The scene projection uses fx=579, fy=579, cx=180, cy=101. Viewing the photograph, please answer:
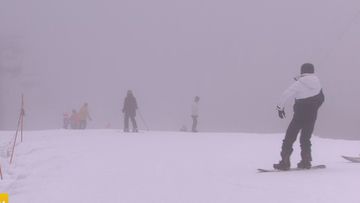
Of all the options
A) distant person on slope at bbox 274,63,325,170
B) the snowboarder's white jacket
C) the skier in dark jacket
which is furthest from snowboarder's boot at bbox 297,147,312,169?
the skier in dark jacket

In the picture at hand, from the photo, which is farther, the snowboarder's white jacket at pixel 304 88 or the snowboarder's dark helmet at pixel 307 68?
the snowboarder's dark helmet at pixel 307 68

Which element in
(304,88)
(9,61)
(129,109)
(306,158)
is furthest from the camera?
(9,61)

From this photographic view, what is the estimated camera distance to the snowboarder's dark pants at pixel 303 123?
8945 mm

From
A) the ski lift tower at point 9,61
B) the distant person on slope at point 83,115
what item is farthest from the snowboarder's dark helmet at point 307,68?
the ski lift tower at point 9,61

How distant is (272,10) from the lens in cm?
12425

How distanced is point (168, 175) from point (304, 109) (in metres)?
2.35

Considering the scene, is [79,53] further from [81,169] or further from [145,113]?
[81,169]

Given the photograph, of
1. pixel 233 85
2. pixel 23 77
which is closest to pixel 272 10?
pixel 233 85

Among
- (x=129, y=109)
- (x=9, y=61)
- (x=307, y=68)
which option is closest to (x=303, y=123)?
(x=307, y=68)

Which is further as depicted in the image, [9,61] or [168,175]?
[9,61]

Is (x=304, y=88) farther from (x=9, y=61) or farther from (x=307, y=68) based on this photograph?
(x=9, y=61)

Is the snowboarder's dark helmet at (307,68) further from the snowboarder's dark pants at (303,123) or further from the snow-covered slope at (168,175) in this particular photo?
the snow-covered slope at (168,175)

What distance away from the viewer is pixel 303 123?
903 cm

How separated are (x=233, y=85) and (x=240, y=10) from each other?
114 feet
